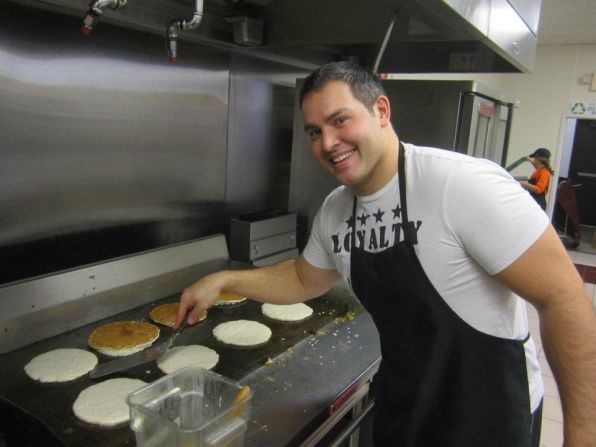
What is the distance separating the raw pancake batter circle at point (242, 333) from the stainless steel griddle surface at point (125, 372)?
0.02 metres

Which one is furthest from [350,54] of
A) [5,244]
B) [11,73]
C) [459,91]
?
[5,244]

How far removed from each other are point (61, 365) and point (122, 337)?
20 cm

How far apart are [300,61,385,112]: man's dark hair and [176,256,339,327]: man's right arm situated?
58 cm

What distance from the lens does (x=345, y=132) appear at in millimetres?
1146

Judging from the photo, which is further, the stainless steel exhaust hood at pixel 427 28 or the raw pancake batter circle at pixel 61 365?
the stainless steel exhaust hood at pixel 427 28

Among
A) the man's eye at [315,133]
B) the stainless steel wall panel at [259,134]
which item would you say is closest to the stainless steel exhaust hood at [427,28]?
the stainless steel wall panel at [259,134]

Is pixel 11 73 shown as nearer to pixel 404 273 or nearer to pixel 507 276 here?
pixel 404 273

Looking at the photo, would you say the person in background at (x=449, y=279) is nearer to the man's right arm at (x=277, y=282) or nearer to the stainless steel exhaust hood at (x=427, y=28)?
the man's right arm at (x=277, y=282)

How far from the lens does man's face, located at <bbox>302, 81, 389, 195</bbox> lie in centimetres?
114

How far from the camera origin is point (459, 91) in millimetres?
2324

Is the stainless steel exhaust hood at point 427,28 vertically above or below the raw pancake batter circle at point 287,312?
above

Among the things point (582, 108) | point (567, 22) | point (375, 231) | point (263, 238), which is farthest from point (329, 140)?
point (582, 108)

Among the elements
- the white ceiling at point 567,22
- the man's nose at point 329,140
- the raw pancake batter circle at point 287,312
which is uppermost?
the white ceiling at point 567,22

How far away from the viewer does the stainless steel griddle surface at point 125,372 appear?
1141 millimetres
